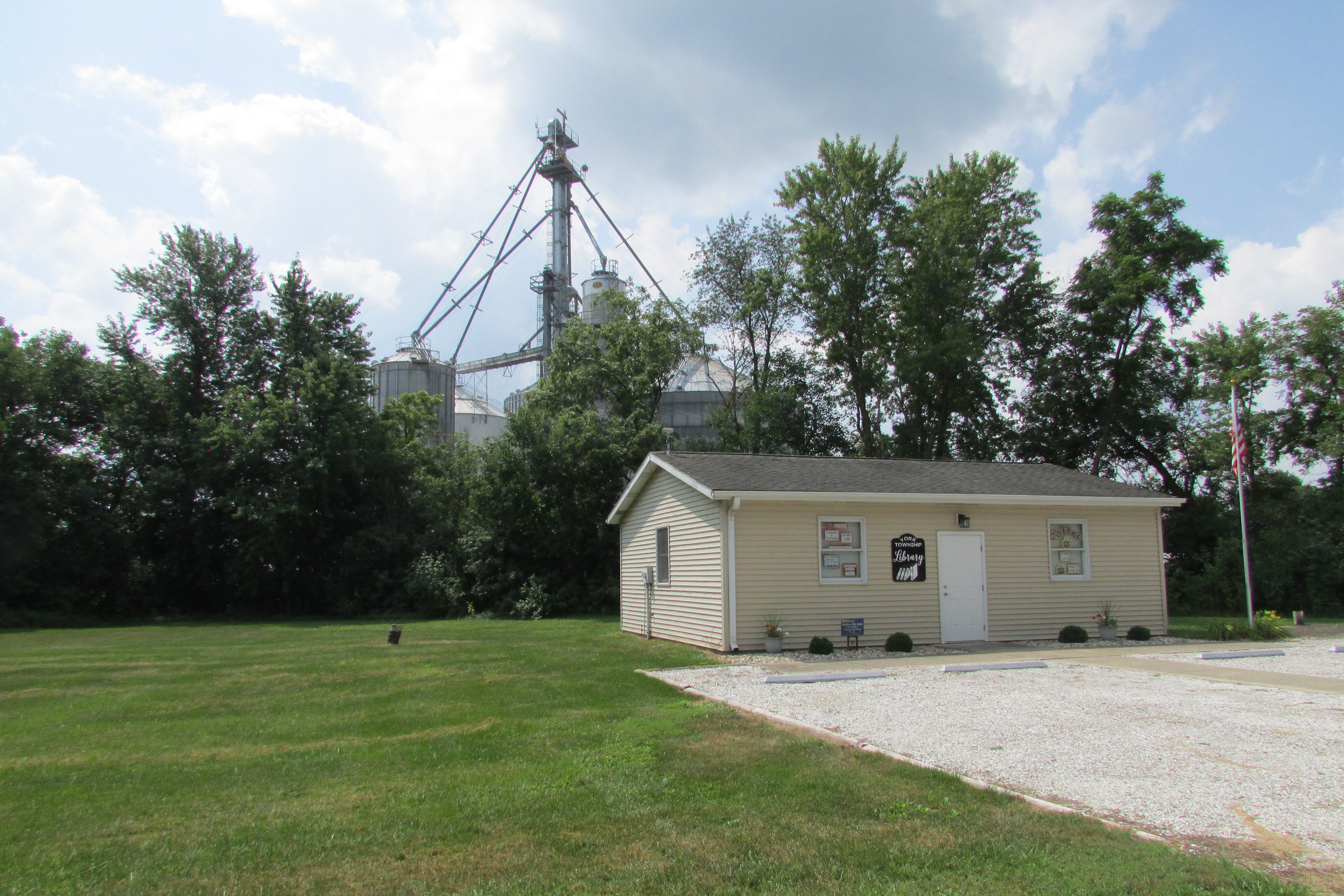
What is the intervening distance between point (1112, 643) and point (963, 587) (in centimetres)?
303

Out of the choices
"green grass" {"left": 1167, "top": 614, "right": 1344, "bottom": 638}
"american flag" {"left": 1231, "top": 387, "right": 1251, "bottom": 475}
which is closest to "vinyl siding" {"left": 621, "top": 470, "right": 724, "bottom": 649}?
"green grass" {"left": 1167, "top": 614, "right": 1344, "bottom": 638}

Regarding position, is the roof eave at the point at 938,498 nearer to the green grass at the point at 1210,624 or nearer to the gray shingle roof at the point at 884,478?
the gray shingle roof at the point at 884,478

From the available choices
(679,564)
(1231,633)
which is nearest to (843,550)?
(679,564)

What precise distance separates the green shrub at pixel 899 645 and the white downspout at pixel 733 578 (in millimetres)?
2551

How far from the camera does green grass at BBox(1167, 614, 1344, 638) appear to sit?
16391mm

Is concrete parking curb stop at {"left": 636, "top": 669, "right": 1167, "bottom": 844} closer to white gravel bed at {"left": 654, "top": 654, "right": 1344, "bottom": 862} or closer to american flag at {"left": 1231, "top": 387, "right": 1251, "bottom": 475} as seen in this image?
white gravel bed at {"left": 654, "top": 654, "right": 1344, "bottom": 862}

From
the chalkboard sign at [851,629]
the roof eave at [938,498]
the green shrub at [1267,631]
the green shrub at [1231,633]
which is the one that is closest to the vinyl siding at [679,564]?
the roof eave at [938,498]

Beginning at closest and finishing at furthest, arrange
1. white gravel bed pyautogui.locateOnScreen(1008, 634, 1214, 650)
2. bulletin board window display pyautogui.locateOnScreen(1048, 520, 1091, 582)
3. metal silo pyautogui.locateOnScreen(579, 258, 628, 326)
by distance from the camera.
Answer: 1. white gravel bed pyautogui.locateOnScreen(1008, 634, 1214, 650)
2. bulletin board window display pyautogui.locateOnScreen(1048, 520, 1091, 582)
3. metal silo pyautogui.locateOnScreen(579, 258, 628, 326)

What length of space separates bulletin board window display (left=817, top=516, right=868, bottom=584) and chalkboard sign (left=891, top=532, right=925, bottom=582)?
557 millimetres

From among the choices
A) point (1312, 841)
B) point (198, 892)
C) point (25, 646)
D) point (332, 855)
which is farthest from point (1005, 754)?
point (25, 646)

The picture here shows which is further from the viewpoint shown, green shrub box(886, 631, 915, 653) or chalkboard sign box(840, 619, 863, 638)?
chalkboard sign box(840, 619, 863, 638)

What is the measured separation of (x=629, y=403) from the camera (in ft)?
102

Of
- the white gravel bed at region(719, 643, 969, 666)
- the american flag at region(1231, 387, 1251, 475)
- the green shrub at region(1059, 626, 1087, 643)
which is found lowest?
the white gravel bed at region(719, 643, 969, 666)

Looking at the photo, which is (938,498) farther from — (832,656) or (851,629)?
(832,656)
